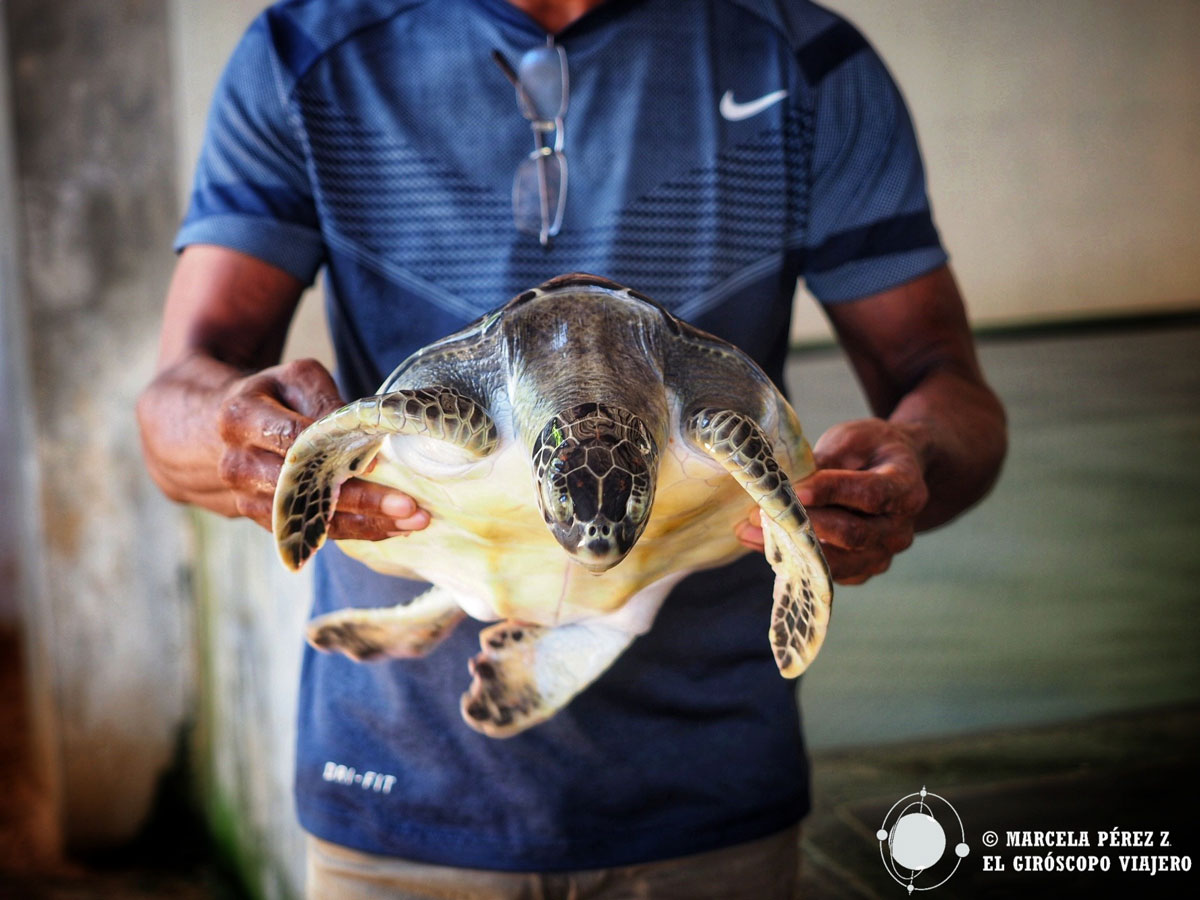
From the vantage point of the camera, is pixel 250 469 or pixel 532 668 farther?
pixel 532 668

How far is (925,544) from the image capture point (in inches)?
202

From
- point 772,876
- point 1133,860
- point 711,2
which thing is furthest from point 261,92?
point 1133,860

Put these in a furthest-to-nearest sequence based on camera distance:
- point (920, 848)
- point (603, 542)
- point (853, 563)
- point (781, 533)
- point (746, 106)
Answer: point (920, 848) → point (746, 106) → point (853, 563) → point (781, 533) → point (603, 542)

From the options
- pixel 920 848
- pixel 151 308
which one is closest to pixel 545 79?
pixel 920 848

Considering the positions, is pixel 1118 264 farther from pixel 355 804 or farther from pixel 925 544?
pixel 355 804

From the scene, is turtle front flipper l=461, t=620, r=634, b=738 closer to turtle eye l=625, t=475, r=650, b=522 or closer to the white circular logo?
turtle eye l=625, t=475, r=650, b=522

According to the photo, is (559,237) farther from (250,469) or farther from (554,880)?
(554,880)

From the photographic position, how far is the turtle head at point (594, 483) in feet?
2.39

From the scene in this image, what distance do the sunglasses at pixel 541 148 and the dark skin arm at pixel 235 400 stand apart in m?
0.28

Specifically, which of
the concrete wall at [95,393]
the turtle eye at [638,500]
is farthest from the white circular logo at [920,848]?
the concrete wall at [95,393]

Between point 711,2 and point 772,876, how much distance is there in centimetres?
105

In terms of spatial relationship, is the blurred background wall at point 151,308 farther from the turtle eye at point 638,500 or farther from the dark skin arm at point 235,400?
the turtle eye at point 638,500

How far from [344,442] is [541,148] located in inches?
19.8

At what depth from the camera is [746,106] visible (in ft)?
3.94
